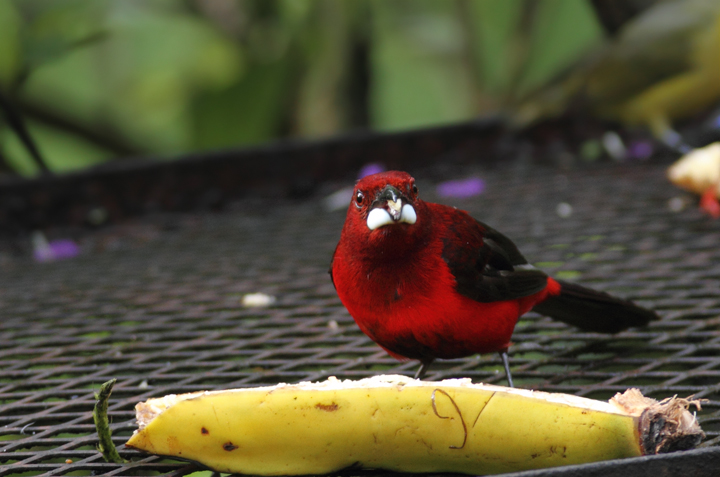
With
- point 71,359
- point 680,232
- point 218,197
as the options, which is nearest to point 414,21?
point 218,197

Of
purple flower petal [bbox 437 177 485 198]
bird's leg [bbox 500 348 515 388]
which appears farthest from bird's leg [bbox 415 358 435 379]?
purple flower petal [bbox 437 177 485 198]

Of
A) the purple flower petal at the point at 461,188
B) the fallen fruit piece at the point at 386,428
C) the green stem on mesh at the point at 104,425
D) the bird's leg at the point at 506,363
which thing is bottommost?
the fallen fruit piece at the point at 386,428

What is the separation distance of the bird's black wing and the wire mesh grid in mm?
188

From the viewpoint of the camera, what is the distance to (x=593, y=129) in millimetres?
4328

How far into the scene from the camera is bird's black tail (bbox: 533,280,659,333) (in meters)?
2.16

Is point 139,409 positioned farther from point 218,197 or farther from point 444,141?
point 444,141

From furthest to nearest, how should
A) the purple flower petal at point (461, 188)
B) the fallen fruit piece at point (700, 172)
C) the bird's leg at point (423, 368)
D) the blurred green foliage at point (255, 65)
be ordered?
the blurred green foliage at point (255, 65) → the purple flower petal at point (461, 188) → the fallen fruit piece at point (700, 172) → the bird's leg at point (423, 368)

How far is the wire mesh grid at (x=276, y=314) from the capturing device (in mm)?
1808

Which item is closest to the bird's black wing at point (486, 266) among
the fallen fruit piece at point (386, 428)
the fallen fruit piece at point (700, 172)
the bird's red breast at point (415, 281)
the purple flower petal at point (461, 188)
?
the bird's red breast at point (415, 281)

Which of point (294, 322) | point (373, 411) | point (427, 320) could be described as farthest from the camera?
point (294, 322)

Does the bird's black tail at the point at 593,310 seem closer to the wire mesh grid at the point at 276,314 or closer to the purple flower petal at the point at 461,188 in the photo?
the wire mesh grid at the point at 276,314

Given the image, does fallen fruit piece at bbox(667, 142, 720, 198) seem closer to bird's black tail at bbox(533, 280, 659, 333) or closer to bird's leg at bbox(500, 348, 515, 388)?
Result: bird's black tail at bbox(533, 280, 659, 333)

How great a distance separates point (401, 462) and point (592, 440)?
1.07 ft

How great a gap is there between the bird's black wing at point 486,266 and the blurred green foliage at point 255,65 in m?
2.68
